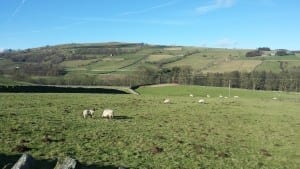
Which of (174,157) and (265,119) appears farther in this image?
(265,119)

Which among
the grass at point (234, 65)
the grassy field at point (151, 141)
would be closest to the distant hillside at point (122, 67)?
the grass at point (234, 65)

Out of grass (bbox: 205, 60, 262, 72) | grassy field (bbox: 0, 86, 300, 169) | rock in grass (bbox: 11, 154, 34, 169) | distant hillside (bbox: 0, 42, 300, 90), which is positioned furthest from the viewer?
grass (bbox: 205, 60, 262, 72)

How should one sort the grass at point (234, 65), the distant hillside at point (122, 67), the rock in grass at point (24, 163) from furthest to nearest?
the grass at point (234, 65), the distant hillside at point (122, 67), the rock in grass at point (24, 163)

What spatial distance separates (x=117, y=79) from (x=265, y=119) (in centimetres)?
9804

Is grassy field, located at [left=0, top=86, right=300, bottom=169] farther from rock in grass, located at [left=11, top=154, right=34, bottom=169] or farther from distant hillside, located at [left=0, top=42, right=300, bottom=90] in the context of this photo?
distant hillside, located at [left=0, top=42, right=300, bottom=90]

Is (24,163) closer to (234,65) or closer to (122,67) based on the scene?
(122,67)

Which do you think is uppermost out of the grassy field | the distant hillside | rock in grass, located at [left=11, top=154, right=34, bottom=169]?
the distant hillside

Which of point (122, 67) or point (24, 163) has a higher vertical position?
point (122, 67)

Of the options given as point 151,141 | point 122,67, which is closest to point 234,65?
point 122,67

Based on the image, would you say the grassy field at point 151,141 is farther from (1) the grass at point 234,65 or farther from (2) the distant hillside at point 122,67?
(1) the grass at point 234,65

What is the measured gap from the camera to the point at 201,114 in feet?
144

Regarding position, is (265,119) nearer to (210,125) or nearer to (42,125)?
(210,125)

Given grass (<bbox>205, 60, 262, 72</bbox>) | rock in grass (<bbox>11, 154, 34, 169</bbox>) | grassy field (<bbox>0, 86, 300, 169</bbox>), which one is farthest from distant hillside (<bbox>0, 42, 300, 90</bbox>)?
rock in grass (<bbox>11, 154, 34, 169</bbox>)

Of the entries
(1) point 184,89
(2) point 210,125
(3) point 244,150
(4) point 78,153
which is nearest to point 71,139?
(4) point 78,153
